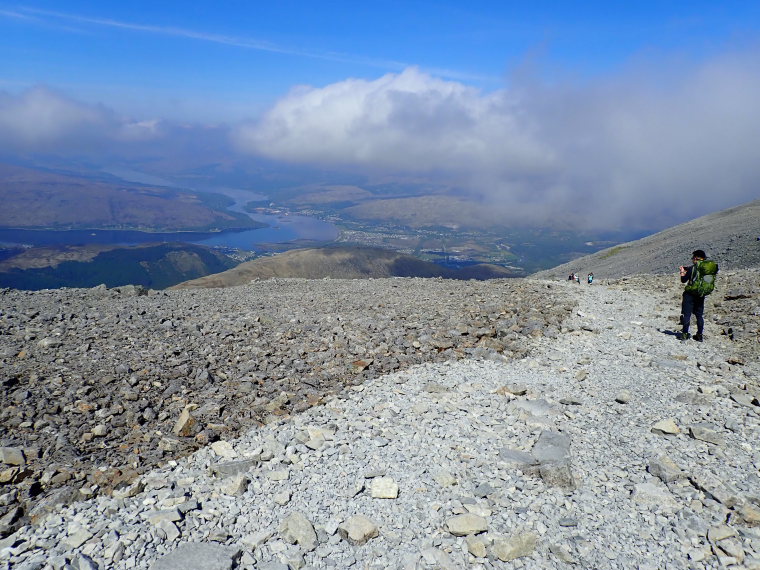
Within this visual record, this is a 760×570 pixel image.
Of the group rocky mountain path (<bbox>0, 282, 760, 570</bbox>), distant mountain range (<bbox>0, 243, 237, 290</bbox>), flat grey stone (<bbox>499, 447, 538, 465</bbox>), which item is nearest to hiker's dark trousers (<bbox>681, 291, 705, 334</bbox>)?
rocky mountain path (<bbox>0, 282, 760, 570</bbox>)

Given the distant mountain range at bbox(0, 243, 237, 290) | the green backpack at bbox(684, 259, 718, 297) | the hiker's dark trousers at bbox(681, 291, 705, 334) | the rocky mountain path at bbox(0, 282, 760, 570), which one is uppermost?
the green backpack at bbox(684, 259, 718, 297)

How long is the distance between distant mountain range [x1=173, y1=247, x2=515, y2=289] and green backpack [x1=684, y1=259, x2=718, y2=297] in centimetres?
9384

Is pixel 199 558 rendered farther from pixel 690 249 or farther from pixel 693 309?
pixel 690 249

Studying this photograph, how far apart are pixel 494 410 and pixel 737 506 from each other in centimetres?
384

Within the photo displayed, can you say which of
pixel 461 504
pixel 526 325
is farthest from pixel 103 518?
pixel 526 325

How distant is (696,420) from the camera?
8.68 meters

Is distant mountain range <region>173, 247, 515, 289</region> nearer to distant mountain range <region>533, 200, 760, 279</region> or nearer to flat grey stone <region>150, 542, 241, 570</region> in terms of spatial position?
distant mountain range <region>533, 200, 760, 279</region>

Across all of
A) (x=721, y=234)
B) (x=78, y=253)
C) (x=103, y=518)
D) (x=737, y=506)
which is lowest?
(x=78, y=253)

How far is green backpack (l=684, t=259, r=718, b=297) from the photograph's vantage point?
43.0ft

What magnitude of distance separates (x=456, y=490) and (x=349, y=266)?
12347 cm

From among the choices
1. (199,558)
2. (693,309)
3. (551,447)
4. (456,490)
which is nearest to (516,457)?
(551,447)

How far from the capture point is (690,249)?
54.3 meters

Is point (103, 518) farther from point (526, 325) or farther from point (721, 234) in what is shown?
point (721, 234)

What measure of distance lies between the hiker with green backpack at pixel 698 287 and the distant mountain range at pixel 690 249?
118ft
